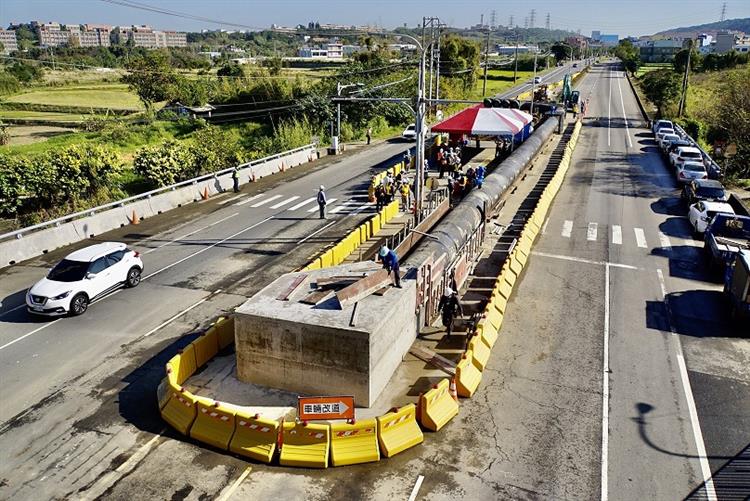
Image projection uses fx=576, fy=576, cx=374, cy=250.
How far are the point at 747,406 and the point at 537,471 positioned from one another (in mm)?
6223

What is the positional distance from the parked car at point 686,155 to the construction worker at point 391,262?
31.9 m

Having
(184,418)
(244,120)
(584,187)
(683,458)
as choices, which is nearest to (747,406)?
(683,458)

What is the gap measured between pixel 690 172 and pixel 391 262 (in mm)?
28628

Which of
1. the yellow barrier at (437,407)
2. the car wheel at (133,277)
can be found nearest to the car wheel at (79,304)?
the car wheel at (133,277)

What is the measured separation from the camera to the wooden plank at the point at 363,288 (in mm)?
13863

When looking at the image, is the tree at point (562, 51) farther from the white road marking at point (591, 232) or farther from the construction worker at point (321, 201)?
the construction worker at point (321, 201)

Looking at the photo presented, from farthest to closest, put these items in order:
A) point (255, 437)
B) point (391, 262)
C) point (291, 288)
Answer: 1. point (291, 288)
2. point (391, 262)
3. point (255, 437)

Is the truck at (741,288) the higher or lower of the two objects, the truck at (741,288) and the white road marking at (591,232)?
the higher

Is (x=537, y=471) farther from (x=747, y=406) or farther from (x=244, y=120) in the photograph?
(x=244, y=120)

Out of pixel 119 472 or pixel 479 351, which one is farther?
pixel 479 351

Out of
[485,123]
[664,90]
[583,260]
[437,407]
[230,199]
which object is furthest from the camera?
[664,90]

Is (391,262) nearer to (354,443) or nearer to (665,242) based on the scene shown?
(354,443)

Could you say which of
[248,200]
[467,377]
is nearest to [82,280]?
[467,377]

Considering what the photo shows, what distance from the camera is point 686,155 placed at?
39.9 metres
